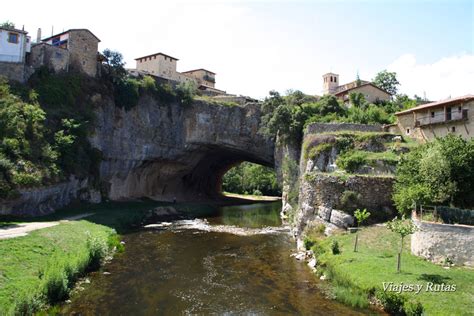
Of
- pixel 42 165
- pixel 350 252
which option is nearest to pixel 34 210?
pixel 42 165

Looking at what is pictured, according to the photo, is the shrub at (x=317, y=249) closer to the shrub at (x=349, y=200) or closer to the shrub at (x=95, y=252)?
the shrub at (x=349, y=200)

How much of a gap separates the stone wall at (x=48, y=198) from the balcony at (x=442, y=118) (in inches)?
1270

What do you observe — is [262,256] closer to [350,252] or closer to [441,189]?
[350,252]

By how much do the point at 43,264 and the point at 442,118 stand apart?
30.8 m

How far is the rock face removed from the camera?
49.5 metres

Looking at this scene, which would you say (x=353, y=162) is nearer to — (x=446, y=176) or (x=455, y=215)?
(x=446, y=176)

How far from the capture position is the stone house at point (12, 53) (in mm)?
40281

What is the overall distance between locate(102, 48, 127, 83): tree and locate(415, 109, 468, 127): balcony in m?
36.7

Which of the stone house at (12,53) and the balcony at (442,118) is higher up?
the stone house at (12,53)

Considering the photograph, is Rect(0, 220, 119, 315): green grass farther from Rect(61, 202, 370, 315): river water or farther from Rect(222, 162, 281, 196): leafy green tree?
Rect(222, 162, 281, 196): leafy green tree

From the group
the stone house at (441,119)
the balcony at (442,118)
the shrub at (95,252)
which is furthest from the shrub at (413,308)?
the balcony at (442,118)

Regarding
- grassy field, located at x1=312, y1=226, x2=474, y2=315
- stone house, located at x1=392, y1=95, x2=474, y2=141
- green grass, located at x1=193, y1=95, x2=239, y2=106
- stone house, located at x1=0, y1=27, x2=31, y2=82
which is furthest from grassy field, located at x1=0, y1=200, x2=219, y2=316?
green grass, located at x1=193, y1=95, x2=239, y2=106

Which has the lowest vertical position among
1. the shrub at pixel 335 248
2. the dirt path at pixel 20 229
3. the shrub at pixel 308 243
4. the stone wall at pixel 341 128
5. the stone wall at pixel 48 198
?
the shrub at pixel 308 243

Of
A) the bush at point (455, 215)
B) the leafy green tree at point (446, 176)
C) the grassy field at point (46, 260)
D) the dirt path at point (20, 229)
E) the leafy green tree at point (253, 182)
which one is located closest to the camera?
the grassy field at point (46, 260)
